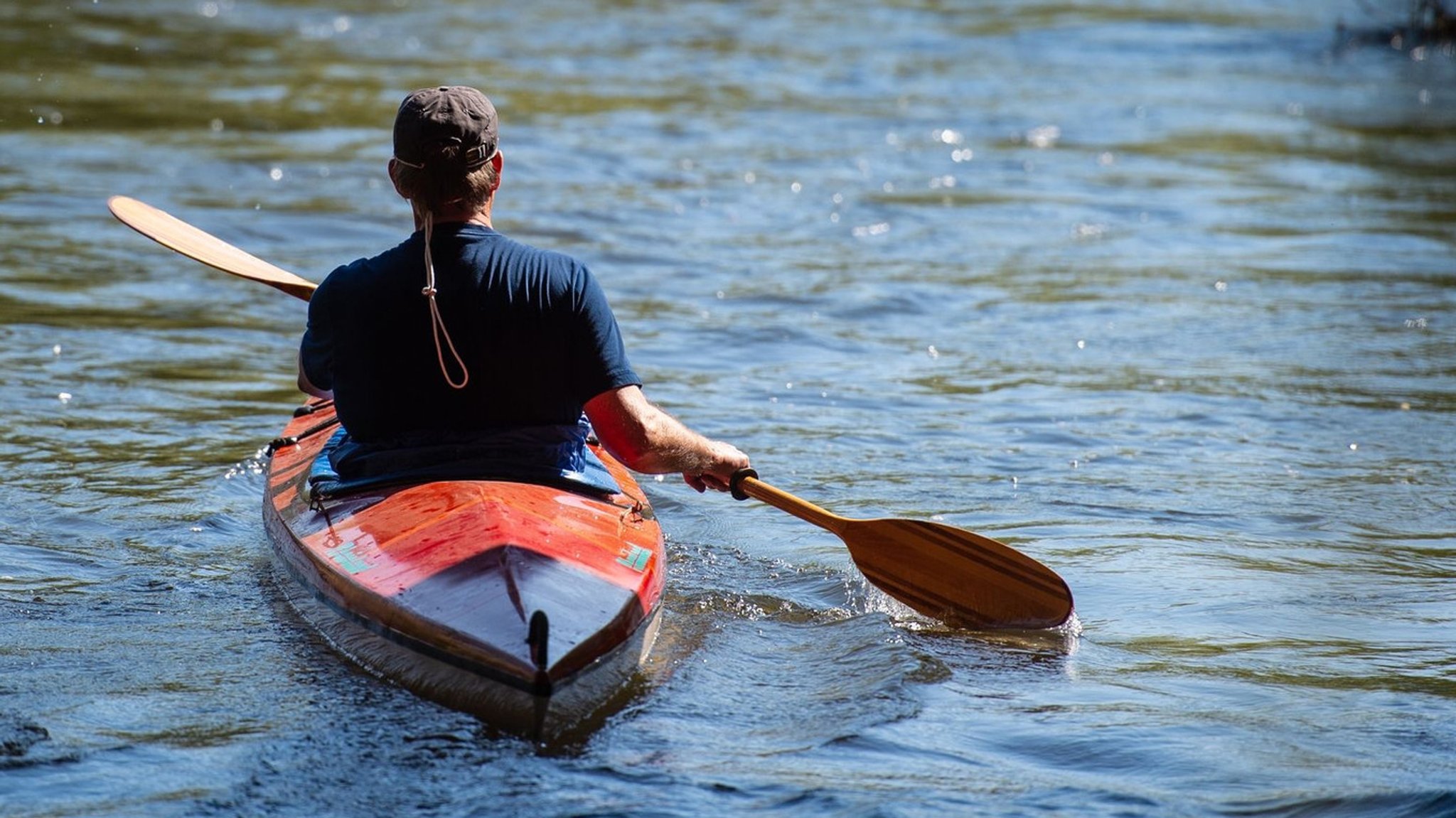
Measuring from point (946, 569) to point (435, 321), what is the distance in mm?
1388

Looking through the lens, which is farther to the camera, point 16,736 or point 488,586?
point 488,586

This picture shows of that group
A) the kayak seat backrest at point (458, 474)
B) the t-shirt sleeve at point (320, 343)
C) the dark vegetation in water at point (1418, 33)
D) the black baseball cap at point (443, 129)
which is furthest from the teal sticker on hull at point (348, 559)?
the dark vegetation in water at point (1418, 33)

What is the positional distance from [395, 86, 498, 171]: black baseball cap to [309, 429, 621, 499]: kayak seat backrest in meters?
0.66

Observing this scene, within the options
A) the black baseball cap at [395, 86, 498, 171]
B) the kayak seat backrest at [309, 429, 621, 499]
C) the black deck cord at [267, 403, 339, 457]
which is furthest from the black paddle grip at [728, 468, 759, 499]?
the black deck cord at [267, 403, 339, 457]

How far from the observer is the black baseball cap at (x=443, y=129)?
145 inches

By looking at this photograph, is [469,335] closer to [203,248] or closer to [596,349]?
[596,349]

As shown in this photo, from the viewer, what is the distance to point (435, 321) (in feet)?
12.1

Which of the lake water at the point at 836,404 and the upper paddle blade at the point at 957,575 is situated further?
the upper paddle blade at the point at 957,575

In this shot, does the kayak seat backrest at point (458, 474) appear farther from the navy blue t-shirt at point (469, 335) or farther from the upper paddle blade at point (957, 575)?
the upper paddle blade at point (957, 575)

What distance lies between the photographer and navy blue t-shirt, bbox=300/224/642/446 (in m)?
3.75

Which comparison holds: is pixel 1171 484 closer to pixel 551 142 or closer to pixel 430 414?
pixel 430 414

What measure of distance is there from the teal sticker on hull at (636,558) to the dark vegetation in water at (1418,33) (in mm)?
14059

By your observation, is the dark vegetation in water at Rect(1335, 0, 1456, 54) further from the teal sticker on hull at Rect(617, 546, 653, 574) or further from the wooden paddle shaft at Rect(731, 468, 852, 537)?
the teal sticker on hull at Rect(617, 546, 653, 574)

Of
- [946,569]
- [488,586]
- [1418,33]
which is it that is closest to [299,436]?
[488,586]
